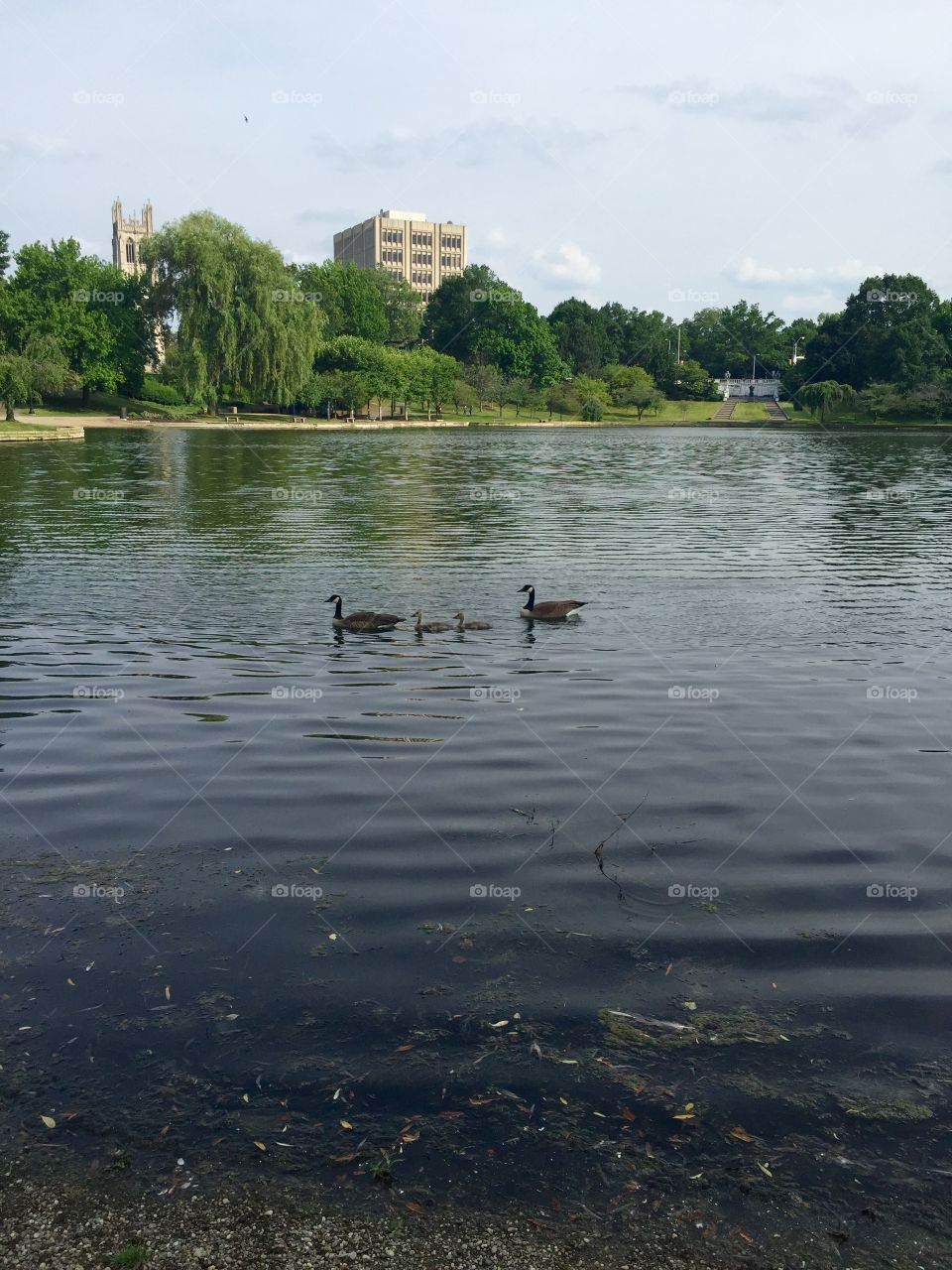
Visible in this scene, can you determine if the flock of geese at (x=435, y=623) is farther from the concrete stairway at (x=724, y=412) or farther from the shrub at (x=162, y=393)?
the concrete stairway at (x=724, y=412)

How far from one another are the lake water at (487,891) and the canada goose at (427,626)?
0.59 meters

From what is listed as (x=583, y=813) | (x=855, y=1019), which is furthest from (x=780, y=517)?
(x=855, y=1019)

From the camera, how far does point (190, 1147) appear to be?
561 centimetres

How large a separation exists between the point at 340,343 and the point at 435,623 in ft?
373

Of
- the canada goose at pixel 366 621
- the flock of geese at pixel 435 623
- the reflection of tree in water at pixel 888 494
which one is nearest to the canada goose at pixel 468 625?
the flock of geese at pixel 435 623

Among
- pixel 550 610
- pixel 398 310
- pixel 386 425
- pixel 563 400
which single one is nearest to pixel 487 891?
pixel 550 610

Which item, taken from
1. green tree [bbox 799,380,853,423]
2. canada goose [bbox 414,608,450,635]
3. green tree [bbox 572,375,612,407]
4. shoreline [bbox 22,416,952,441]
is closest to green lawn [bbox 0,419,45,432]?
shoreline [bbox 22,416,952,441]

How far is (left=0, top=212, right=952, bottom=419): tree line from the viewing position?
91.3 metres

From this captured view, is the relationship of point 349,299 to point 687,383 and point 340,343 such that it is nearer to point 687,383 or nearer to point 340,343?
point 340,343

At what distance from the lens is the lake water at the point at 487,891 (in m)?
5.79

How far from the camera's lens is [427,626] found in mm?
18672

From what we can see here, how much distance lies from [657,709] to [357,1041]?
26.9 ft

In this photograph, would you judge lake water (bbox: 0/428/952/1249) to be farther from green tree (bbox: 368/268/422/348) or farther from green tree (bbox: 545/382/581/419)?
green tree (bbox: 368/268/422/348)

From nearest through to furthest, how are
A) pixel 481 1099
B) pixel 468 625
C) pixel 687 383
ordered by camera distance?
1. pixel 481 1099
2. pixel 468 625
3. pixel 687 383
